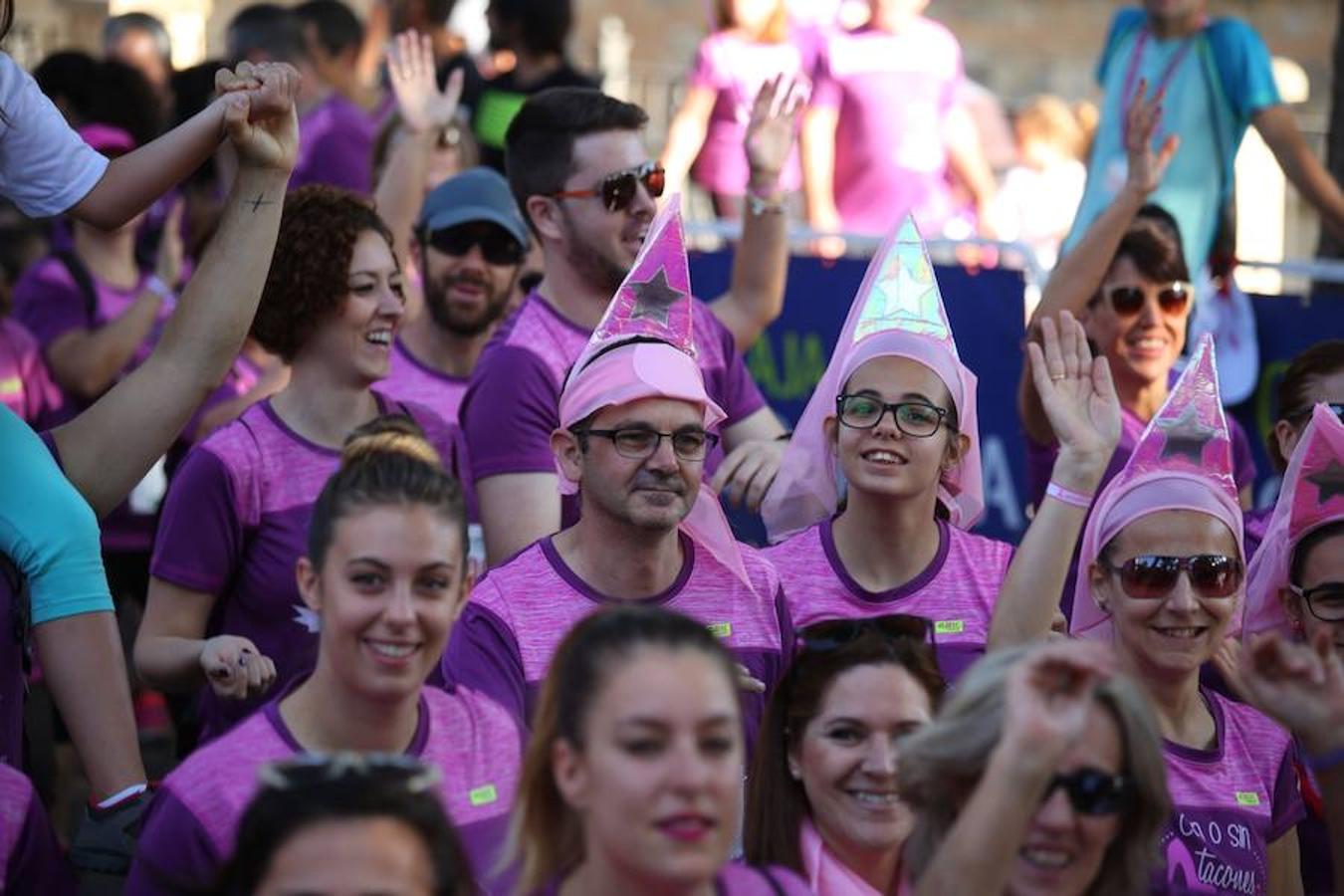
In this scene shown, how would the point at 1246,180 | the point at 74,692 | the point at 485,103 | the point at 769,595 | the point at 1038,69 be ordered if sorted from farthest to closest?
the point at 1038,69
the point at 1246,180
the point at 485,103
the point at 769,595
the point at 74,692

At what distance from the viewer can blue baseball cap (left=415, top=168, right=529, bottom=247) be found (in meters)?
6.89

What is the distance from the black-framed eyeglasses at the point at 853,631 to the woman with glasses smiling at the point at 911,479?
1.52 ft

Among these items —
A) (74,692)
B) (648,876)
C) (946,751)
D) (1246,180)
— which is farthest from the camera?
(1246,180)

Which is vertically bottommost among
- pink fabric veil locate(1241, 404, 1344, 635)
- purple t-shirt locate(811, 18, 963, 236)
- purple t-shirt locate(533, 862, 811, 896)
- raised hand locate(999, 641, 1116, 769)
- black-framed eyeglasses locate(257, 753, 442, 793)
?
purple t-shirt locate(533, 862, 811, 896)

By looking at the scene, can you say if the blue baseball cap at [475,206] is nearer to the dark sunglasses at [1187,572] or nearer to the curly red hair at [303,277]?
the curly red hair at [303,277]

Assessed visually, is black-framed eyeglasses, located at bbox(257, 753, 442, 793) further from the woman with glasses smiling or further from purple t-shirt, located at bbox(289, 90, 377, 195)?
purple t-shirt, located at bbox(289, 90, 377, 195)

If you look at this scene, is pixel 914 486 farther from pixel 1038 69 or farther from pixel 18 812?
pixel 1038 69

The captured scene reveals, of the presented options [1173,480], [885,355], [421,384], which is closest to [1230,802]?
[1173,480]

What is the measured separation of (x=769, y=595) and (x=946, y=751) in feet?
4.00

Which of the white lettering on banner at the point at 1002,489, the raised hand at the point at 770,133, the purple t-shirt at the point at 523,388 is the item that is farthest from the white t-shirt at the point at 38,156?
the white lettering on banner at the point at 1002,489

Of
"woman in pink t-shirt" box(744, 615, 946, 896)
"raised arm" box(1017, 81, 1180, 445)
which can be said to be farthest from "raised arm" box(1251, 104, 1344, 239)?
"woman in pink t-shirt" box(744, 615, 946, 896)

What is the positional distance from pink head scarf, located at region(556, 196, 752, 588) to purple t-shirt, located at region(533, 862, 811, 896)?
1.20 meters

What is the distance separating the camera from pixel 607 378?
17.1ft

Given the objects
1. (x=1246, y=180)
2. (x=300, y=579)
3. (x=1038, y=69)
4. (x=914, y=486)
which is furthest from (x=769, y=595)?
(x=1038, y=69)
